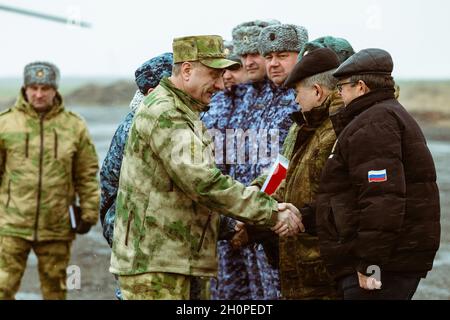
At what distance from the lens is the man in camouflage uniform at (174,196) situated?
6.02m

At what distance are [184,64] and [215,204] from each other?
798 mm

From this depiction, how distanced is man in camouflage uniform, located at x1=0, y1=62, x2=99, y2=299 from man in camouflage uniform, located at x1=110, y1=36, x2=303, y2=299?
330 cm

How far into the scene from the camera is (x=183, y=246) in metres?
6.09

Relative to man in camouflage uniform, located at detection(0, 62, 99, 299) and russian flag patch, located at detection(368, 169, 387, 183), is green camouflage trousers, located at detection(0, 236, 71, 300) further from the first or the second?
russian flag patch, located at detection(368, 169, 387, 183)

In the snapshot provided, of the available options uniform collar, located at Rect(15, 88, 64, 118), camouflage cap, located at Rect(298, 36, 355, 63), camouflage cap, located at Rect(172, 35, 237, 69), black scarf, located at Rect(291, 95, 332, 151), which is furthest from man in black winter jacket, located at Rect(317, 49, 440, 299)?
uniform collar, located at Rect(15, 88, 64, 118)

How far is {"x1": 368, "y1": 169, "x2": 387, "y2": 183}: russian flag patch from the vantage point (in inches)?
224

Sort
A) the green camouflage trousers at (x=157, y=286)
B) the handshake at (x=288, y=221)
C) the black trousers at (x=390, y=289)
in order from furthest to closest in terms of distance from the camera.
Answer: the handshake at (x=288, y=221) → the green camouflage trousers at (x=157, y=286) → the black trousers at (x=390, y=289)

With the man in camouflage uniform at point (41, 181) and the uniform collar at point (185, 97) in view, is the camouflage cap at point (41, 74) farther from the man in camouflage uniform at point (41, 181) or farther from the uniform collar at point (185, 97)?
the uniform collar at point (185, 97)

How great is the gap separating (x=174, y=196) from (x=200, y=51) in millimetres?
810

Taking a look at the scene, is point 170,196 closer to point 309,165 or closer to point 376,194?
point 309,165

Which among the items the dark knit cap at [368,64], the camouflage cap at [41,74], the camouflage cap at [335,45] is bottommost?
the camouflage cap at [41,74]

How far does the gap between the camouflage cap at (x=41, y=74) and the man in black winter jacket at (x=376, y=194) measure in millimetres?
4057

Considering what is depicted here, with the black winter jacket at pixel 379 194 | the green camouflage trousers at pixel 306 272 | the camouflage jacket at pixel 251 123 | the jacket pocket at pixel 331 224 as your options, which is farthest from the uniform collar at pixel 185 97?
the camouflage jacket at pixel 251 123

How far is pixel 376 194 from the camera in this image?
5707 millimetres
